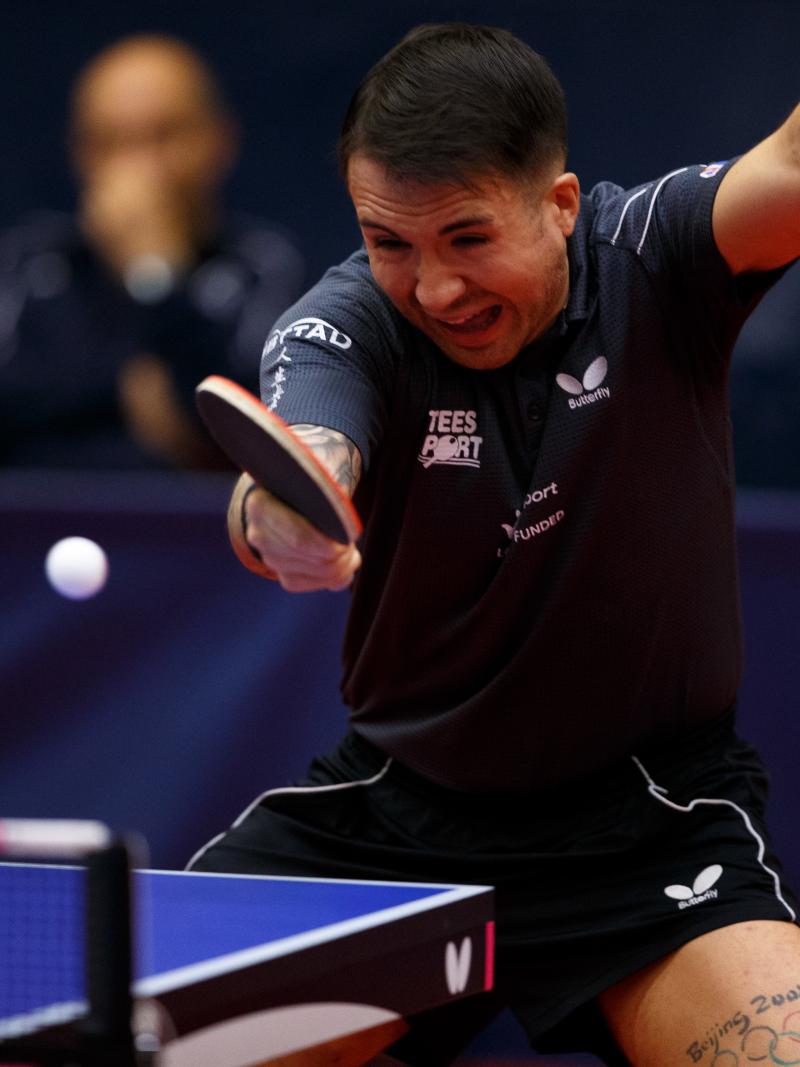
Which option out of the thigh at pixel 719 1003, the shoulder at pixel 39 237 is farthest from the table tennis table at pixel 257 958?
the shoulder at pixel 39 237

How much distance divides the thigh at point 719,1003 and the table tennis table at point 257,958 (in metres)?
0.39

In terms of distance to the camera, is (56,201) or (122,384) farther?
(56,201)

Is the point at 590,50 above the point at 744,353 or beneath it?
above

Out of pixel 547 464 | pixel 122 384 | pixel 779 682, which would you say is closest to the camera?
pixel 547 464

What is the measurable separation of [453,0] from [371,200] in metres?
3.12

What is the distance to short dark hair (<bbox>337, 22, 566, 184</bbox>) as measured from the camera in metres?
2.64

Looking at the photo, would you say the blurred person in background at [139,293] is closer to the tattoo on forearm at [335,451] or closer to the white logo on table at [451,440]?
the white logo on table at [451,440]

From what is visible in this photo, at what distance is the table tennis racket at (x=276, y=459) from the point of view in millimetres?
2225

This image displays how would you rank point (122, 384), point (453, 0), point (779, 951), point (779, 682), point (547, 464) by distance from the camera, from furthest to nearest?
point (453, 0) < point (122, 384) < point (779, 682) < point (547, 464) < point (779, 951)

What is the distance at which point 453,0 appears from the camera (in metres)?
5.60

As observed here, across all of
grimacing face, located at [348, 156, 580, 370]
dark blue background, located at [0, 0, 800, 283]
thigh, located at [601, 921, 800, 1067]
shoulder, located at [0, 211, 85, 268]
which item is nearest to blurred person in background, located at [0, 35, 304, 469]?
shoulder, located at [0, 211, 85, 268]

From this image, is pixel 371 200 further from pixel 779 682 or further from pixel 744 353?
pixel 744 353

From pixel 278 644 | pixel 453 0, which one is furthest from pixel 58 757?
pixel 453 0

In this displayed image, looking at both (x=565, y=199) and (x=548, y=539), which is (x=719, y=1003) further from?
(x=565, y=199)
